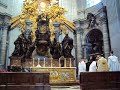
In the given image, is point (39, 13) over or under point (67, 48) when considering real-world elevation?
over

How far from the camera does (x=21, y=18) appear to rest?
40.3 feet

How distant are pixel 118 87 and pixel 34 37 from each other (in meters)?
6.99

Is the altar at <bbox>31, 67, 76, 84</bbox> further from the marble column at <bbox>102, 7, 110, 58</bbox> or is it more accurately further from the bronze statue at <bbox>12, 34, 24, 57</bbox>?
the marble column at <bbox>102, 7, 110, 58</bbox>

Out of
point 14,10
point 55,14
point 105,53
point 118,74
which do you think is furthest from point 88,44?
point 118,74

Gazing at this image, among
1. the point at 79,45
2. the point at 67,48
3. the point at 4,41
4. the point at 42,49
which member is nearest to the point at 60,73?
the point at 67,48

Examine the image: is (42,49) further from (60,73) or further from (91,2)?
(91,2)

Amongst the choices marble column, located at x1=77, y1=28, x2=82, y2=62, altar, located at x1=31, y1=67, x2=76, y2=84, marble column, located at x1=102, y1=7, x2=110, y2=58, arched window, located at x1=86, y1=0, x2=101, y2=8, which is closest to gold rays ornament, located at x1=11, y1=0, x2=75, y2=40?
marble column, located at x1=77, y1=28, x2=82, y2=62

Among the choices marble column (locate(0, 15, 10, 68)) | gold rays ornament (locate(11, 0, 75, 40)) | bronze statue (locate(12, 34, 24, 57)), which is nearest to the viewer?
bronze statue (locate(12, 34, 24, 57))

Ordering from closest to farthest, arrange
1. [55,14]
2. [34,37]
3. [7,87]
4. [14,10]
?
[7,87] → [34,37] → [55,14] → [14,10]

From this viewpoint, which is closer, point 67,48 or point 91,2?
point 67,48

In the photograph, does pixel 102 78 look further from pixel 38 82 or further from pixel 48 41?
pixel 48 41

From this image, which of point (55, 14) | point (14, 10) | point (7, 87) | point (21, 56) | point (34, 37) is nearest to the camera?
point (7, 87)

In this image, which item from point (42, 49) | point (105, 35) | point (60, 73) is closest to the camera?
point (60, 73)

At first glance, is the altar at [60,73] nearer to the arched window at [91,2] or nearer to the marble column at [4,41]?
the marble column at [4,41]
